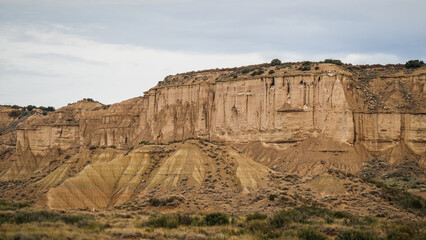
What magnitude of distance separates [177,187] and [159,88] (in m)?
49.0

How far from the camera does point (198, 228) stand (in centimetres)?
3203

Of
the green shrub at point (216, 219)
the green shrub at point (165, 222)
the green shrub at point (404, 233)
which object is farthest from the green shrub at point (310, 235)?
the green shrub at point (165, 222)

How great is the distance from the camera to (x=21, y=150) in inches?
4277

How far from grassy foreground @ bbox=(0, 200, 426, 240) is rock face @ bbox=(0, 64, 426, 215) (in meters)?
18.0

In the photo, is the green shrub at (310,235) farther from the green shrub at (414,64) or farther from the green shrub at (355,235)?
the green shrub at (414,64)

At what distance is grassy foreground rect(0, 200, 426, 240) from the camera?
93.5 ft

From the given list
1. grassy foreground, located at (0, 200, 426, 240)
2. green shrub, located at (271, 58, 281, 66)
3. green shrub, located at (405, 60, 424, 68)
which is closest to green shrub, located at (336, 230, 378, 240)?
grassy foreground, located at (0, 200, 426, 240)

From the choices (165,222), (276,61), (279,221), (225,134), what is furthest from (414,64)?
(165,222)

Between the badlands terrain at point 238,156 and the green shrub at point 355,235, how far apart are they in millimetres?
816

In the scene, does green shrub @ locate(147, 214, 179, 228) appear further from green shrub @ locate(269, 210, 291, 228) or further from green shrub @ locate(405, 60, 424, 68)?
green shrub @ locate(405, 60, 424, 68)

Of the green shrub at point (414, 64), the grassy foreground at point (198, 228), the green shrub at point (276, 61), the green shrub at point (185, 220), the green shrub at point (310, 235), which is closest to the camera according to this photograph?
the grassy foreground at point (198, 228)

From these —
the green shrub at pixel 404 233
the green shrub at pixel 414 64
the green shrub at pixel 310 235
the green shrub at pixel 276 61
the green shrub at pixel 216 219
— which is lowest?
the green shrub at pixel 216 219

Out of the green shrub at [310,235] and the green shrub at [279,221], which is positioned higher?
the green shrub at [310,235]

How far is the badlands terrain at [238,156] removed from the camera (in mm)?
38125
